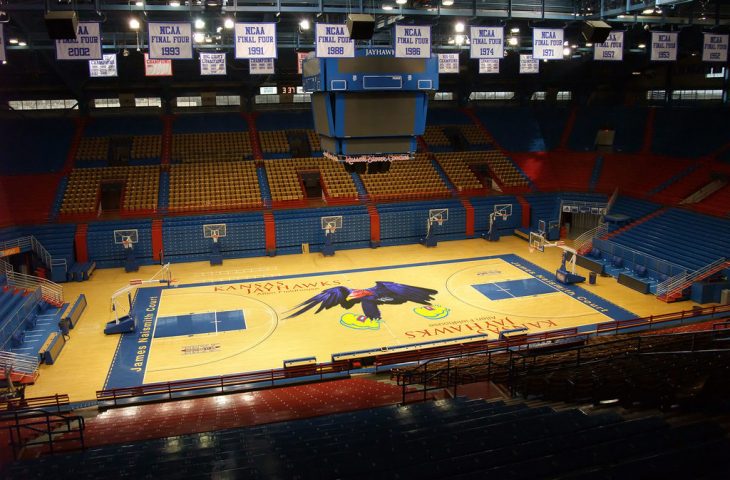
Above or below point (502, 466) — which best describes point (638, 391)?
below

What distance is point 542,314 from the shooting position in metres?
21.7

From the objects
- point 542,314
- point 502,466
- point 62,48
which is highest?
point 62,48

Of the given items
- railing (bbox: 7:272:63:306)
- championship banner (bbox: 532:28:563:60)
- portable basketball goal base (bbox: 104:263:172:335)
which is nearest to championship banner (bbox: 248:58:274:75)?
portable basketball goal base (bbox: 104:263:172:335)

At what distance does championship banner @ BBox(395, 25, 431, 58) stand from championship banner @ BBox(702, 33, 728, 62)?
10.5 m

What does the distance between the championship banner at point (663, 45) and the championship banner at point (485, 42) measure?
572cm

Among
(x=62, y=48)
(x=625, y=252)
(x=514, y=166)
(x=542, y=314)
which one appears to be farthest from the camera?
(x=514, y=166)

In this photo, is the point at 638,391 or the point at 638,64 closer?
the point at 638,391

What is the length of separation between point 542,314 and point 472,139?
19.5m

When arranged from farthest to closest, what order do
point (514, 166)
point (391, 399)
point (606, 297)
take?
1. point (514, 166)
2. point (606, 297)
3. point (391, 399)

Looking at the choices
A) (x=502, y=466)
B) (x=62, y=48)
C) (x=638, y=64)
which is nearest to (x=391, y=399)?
(x=502, y=466)

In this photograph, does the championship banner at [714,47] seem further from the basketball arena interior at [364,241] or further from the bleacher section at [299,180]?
the bleacher section at [299,180]

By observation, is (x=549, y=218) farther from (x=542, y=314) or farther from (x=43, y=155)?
(x=43, y=155)

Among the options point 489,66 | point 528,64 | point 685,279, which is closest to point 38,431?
point 528,64

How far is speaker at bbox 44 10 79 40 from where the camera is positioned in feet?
47.0
